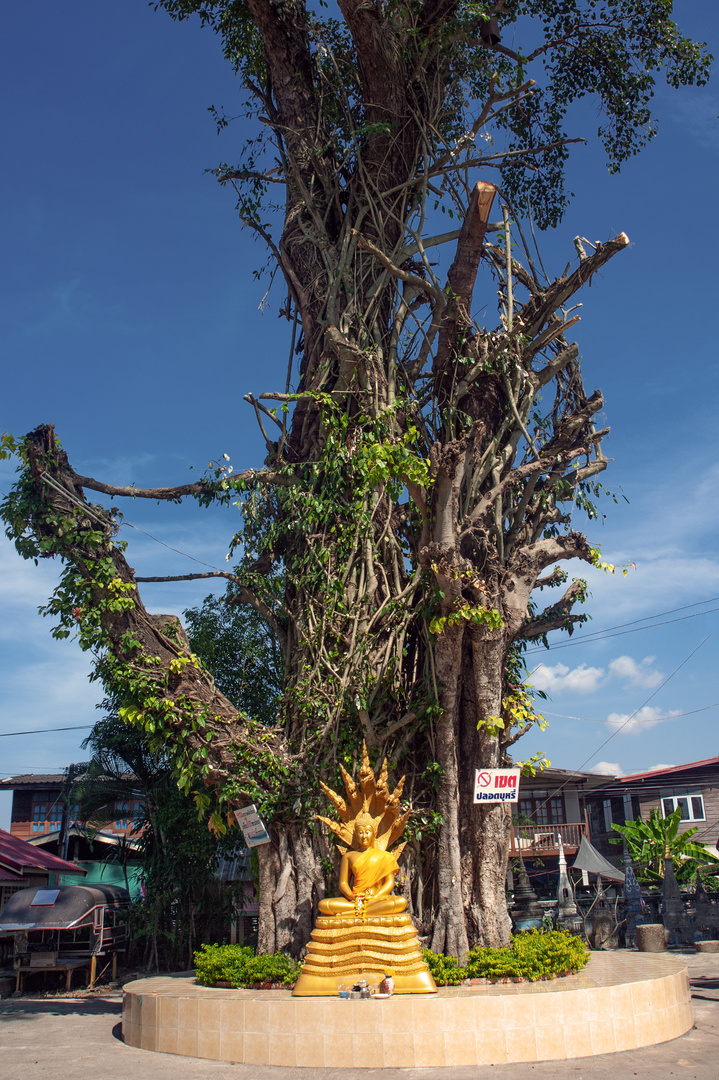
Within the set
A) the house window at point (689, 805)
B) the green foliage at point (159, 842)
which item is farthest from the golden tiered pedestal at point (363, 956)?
the house window at point (689, 805)

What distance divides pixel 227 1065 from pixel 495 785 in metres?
3.45

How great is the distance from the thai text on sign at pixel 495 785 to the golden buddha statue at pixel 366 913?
0.78 m

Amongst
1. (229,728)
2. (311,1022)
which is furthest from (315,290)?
(311,1022)

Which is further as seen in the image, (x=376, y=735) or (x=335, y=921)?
(x=376, y=735)

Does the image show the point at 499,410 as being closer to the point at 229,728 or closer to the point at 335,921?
the point at 229,728

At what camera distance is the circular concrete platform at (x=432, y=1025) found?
5.91 metres

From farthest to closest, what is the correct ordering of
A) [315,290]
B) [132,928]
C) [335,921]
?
[132,928] → [315,290] → [335,921]

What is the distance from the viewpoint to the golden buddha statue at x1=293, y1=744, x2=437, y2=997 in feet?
22.3

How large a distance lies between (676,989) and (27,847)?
12871 mm

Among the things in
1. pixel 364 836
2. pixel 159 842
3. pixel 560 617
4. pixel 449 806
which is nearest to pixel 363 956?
pixel 364 836

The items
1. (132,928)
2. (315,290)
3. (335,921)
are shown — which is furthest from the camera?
(132,928)

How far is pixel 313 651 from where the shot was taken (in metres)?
9.05

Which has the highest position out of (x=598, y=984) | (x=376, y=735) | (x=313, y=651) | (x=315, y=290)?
(x=315, y=290)

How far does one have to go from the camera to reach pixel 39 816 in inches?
835
